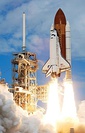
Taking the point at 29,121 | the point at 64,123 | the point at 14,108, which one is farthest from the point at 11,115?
the point at 64,123

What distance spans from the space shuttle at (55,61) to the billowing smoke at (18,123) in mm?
4797

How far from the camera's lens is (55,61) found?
128ft

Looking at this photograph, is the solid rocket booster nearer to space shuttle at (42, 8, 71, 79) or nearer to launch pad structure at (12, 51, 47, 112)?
space shuttle at (42, 8, 71, 79)

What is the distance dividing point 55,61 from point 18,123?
913 centimetres

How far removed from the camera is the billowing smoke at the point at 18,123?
3145cm

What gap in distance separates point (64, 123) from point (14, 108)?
24.9 ft

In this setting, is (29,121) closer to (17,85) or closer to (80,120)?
(80,120)

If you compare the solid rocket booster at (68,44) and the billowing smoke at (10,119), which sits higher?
the solid rocket booster at (68,44)

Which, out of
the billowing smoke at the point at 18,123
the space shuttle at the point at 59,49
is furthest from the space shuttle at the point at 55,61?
the billowing smoke at the point at 18,123

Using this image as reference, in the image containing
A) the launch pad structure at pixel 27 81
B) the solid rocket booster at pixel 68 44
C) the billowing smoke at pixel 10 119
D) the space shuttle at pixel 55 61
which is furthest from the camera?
the launch pad structure at pixel 27 81

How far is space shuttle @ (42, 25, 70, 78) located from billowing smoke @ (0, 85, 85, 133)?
480cm

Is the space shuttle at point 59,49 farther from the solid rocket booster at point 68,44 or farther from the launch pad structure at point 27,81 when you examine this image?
the launch pad structure at point 27,81

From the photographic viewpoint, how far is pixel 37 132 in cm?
3419

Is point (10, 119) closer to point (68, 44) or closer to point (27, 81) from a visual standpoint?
point (68, 44)
